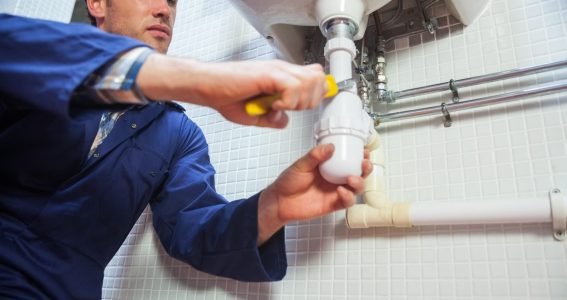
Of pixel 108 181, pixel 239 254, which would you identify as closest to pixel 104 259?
pixel 108 181

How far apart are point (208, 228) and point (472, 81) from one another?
1.72ft

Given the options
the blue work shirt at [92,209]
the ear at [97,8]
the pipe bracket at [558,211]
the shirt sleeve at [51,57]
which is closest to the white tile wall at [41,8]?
the ear at [97,8]

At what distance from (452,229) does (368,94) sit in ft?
0.92

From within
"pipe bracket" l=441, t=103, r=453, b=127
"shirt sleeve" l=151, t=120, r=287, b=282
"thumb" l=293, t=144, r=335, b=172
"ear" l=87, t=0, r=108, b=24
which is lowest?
"shirt sleeve" l=151, t=120, r=287, b=282

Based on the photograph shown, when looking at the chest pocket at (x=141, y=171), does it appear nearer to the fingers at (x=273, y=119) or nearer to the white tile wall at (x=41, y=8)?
the fingers at (x=273, y=119)

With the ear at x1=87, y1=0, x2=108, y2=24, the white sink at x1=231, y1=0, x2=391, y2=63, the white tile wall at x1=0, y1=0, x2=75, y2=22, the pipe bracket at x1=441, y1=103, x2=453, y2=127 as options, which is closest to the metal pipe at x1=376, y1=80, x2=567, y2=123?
the pipe bracket at x1=441, y1=103, x2=453, y2=127

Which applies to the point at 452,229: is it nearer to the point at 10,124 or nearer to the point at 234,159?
the point at 234,159

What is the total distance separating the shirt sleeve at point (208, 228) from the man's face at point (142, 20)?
239mm

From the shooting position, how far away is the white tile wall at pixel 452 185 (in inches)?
24.8

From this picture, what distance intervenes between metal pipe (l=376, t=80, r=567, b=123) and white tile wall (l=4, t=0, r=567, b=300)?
0.08 feet

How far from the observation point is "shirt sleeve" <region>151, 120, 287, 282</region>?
Result: 0.70 metres

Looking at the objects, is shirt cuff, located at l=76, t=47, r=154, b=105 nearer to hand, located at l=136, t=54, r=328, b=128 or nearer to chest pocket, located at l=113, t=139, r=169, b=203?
hand, located at l=136, t=54, r=328, b=128

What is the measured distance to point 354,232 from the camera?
→ 743 mm

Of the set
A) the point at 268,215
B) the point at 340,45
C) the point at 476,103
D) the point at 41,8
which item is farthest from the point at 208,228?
the point at 41,8
